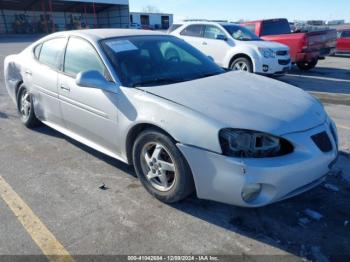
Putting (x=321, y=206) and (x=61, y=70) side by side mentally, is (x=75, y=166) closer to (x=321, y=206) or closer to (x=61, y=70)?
(x=61, y=70)

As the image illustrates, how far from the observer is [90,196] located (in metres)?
3.34

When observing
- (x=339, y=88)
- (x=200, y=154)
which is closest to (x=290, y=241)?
(x=200, y=154)

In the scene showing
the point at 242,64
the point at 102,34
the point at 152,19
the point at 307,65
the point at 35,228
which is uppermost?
the point at 152,19

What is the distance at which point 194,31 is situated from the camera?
34.1 ft

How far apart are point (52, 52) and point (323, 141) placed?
3541mm

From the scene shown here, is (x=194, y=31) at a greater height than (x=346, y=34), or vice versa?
(x=194, y=31)

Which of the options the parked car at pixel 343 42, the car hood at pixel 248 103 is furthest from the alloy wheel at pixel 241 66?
the parked car at pixel 343 42

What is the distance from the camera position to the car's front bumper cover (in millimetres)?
2523

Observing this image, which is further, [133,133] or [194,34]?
[194,34]

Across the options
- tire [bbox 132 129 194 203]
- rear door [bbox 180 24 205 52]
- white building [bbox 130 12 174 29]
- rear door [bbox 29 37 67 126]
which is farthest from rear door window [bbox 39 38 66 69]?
white building [bbox 130 12 174 29]

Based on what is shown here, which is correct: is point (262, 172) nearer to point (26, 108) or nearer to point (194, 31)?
point (26, 108)

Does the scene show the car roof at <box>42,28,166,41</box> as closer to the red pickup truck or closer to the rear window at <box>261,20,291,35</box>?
the red pickup truck

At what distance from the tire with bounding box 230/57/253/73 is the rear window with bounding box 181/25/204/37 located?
1598mm

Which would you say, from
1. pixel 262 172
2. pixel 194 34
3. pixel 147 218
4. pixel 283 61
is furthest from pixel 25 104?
pixel 283 61
